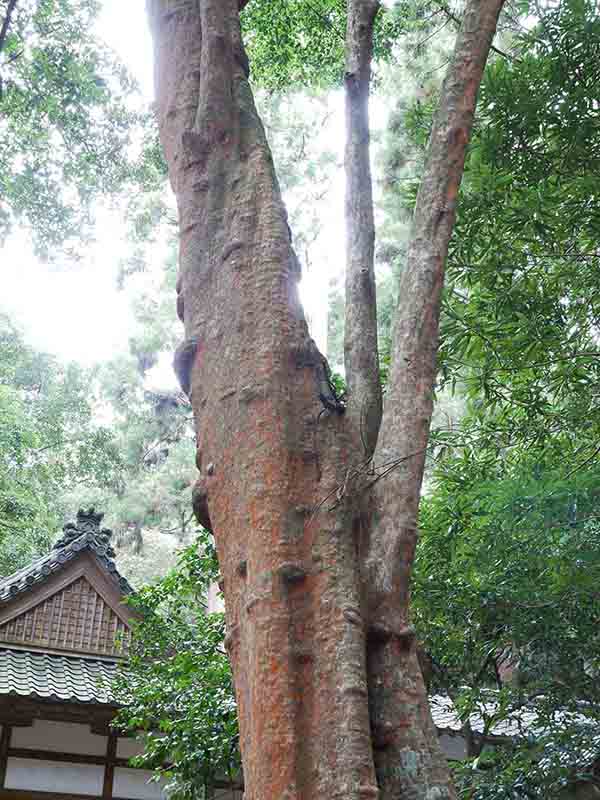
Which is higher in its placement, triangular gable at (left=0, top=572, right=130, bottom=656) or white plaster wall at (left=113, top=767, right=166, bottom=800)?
triangular gable at (left=0, top=572, right=130, bottom=656)

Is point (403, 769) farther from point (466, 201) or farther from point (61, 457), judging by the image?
point (61, 457)

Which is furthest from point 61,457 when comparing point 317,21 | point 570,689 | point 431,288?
point 431,288

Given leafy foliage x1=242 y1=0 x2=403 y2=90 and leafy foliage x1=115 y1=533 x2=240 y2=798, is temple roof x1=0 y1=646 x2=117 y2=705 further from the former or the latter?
leafy foliage x1=242 y1=0 x2=403 y2=90

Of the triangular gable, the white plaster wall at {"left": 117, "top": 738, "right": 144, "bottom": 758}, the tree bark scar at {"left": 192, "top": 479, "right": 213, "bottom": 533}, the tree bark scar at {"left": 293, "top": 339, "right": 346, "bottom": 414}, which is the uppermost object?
the triangular gable

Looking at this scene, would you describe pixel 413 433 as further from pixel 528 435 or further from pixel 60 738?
pixel 60 738

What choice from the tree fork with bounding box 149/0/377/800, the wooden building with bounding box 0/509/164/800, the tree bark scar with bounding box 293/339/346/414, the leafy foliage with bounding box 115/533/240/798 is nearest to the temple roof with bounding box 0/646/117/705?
the wooden building with bounding box 0/509/164/800

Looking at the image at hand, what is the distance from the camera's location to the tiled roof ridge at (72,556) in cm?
913

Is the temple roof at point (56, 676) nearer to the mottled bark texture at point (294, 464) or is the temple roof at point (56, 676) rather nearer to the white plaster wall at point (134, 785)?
the white plaster wall at point (134, 785)

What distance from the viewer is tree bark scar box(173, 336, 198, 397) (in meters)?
2.98

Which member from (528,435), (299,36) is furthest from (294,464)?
(299,36)

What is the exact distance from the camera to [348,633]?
2355 millimetres

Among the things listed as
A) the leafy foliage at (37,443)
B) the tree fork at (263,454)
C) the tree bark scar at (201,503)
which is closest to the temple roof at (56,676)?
the leafy foliage at (37,443)

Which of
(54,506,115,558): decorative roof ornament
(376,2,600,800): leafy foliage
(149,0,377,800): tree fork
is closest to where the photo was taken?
(149,0,377,800): tree fork

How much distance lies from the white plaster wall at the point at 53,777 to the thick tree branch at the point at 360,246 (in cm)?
647
